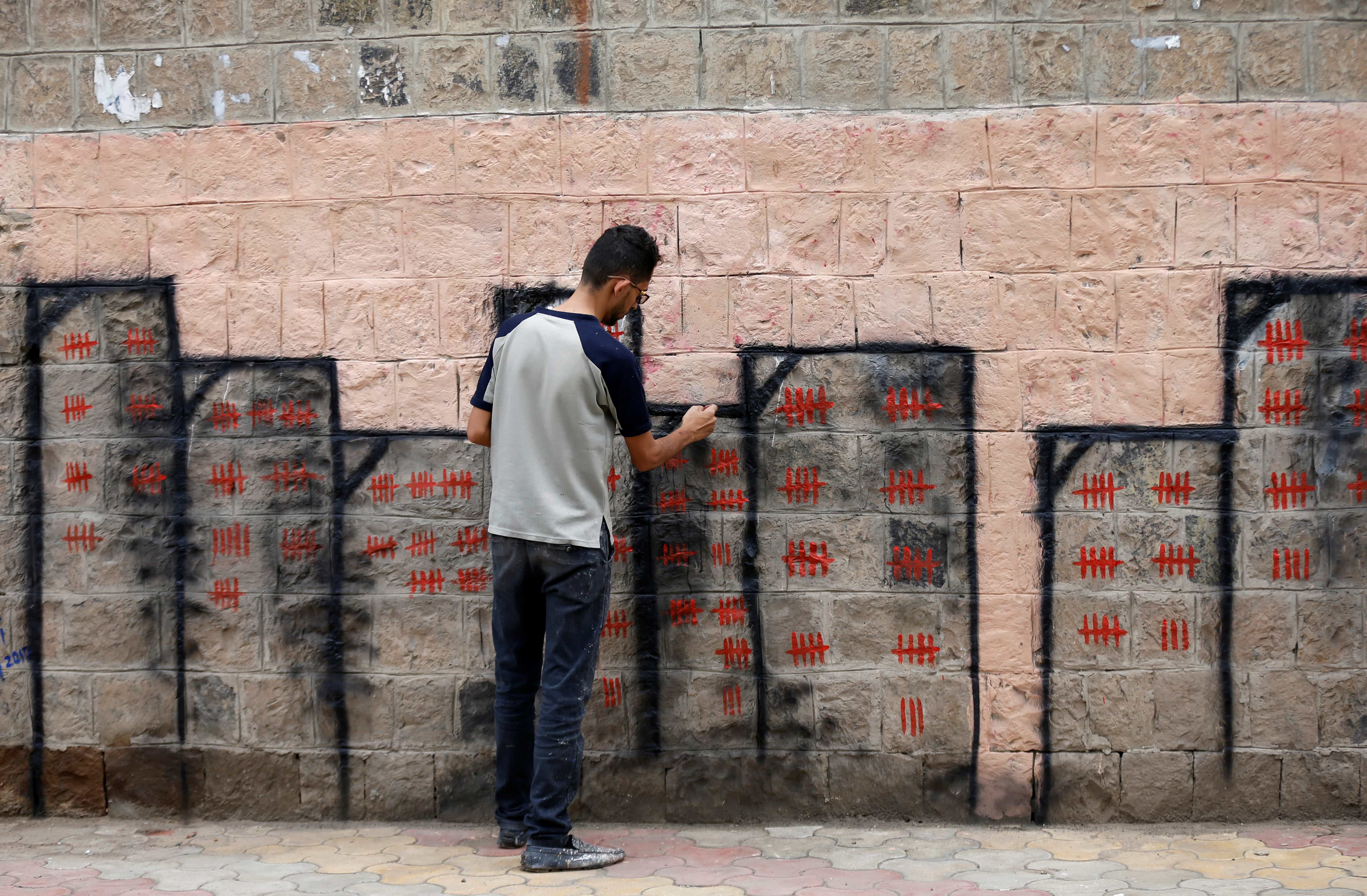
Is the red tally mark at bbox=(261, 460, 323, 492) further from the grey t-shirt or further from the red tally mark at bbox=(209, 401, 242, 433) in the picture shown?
the grey t-shirt

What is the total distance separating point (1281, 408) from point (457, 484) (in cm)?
274

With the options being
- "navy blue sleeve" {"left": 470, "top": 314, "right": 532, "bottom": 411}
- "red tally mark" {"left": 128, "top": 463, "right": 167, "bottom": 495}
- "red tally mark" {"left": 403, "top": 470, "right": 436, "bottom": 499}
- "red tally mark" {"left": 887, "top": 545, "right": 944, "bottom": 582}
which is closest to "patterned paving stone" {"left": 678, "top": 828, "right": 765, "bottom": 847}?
"red tally mark" {"left": 887, "top": 545, "right": 944, "bottom": 582}

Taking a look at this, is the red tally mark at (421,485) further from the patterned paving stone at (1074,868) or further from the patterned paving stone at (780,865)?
the patterned paving stone at (1074,868)

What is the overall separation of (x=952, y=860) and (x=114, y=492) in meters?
3.02

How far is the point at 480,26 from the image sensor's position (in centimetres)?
397

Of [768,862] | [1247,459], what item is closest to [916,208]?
[1247,459]

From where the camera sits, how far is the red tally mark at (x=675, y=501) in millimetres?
3979

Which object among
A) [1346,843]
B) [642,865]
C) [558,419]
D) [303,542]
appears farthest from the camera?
[303,542]

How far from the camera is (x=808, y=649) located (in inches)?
156

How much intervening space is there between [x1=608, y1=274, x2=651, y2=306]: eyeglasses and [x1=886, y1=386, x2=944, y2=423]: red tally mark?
0.88 m

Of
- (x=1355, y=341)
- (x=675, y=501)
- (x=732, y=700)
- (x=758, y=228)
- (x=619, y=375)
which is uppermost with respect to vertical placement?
(x=758, y=228)

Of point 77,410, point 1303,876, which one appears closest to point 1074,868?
point 1303,876

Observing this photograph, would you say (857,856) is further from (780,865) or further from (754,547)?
(754,547)

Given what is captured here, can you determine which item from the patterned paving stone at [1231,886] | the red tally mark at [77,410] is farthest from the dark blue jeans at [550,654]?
the patterned paving stone at [1231,886]
